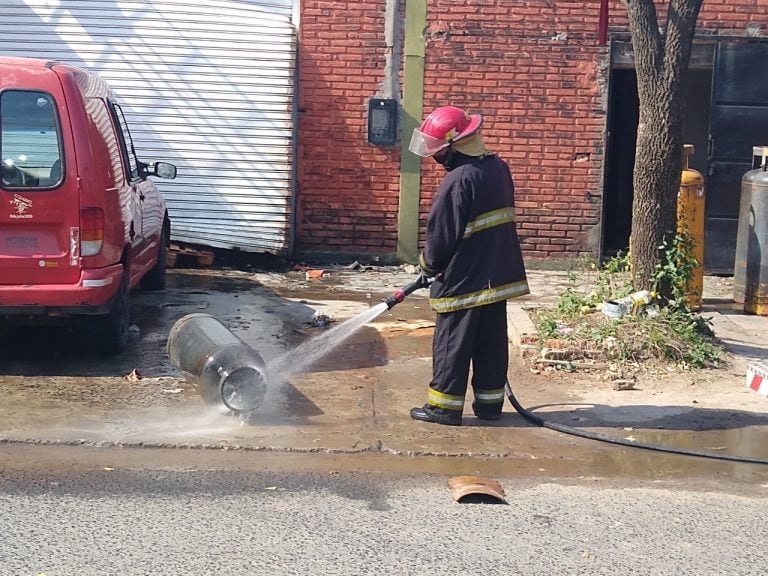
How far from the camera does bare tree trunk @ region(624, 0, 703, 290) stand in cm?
813

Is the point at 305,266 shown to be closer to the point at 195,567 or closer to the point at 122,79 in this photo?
the point at 122,79

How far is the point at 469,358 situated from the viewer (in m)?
6.43

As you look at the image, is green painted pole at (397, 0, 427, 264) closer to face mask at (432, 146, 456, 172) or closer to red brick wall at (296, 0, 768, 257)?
red brick wall at (296, 0, 768, 257)

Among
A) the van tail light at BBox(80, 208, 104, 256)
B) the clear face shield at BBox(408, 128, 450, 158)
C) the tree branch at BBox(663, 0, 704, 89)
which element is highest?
the tree branch at BBox(663, 0, 704, 89)

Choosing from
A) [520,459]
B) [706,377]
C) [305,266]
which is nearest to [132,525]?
[520,459]

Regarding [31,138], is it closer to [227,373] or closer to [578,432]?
[227,373]

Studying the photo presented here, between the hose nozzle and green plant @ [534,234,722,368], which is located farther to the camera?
green plant @ [534,234,722,368]

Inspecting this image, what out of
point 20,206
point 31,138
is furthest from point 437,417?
point 31,138

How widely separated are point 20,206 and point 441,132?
2716 mm

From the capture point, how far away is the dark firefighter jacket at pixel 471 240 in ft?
20.6

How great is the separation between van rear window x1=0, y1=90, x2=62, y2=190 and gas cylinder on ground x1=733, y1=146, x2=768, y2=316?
6.16 m

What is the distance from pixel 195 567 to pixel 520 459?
225 cm

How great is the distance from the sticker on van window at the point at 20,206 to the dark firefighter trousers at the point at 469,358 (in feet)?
8.86

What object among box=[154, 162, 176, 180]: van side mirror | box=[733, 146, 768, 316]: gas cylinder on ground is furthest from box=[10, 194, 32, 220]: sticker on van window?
box=[733, 146, 768, 316]: gas cylinder on ground
